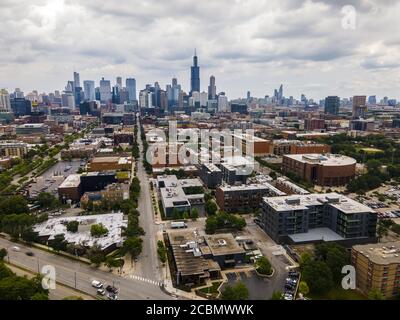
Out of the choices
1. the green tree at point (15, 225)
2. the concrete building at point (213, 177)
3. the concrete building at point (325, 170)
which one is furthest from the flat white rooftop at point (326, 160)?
the green tree at point (15, 225)

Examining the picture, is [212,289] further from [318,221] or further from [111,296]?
[318,221]

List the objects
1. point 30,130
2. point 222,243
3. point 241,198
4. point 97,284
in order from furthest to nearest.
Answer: point 30,130
point 241,198
point 222,243
point 97,284

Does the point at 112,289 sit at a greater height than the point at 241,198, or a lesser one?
lesser

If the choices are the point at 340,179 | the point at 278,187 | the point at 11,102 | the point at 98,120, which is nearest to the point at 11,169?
the point at 278,187

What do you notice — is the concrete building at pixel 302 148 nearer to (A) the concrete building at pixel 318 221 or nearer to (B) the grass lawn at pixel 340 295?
(A) the concrete building at pixel 318 221

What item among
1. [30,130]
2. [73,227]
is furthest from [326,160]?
[30,130]

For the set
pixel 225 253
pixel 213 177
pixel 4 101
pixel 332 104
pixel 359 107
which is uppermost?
pixel 4 101
